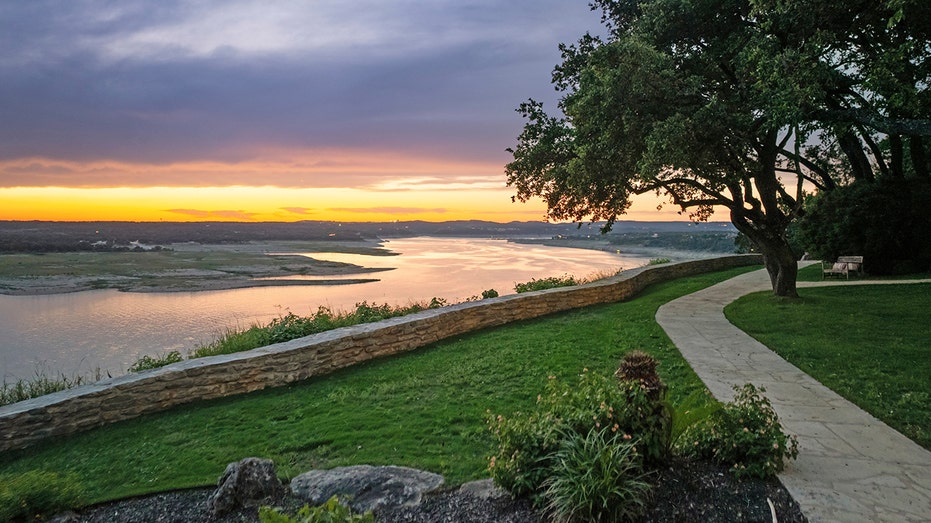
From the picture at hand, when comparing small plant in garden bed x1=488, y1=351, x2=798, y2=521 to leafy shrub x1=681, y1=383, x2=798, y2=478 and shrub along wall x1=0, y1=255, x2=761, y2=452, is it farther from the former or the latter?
shrub along wall x1=0, y1=255, x2=761, y2=452

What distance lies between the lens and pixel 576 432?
3.50 meters

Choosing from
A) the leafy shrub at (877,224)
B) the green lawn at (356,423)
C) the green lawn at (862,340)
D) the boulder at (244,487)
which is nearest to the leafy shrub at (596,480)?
the green lawn at (356,423)

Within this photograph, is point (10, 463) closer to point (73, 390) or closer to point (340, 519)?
point (73, 390)

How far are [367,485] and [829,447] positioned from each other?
3.70 meters

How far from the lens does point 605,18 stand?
1362 cm

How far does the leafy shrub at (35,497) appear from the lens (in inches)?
146

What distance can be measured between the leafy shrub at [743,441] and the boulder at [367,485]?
1994 mm

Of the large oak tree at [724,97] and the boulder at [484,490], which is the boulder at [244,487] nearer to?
the boulder at [484,490]

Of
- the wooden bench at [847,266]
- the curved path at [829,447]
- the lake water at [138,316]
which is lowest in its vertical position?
the lake water at [138,316]

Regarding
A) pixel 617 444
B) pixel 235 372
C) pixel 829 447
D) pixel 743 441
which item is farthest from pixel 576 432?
pixel 235 372

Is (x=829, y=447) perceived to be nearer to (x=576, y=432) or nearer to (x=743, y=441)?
(x=743, y=441)

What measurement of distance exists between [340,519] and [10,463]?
4908 millimetres

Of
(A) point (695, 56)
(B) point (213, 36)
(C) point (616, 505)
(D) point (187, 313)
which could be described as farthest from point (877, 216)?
(D) point (187, 313)

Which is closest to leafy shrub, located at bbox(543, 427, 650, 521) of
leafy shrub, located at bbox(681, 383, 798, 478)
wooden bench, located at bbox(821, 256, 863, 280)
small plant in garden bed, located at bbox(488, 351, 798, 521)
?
small plant in garden bed, located at bbox(488, 351, 798, 521)
